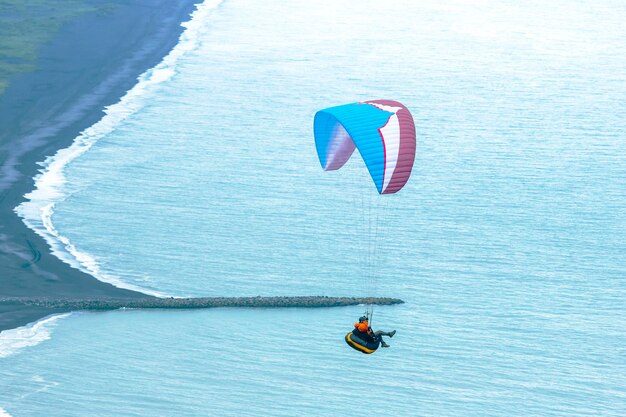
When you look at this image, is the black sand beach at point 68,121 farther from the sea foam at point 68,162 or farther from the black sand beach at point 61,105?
the sea foam at point 68,162

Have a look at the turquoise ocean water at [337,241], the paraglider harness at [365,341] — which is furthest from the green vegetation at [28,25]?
the paraglider harness at [365,341]

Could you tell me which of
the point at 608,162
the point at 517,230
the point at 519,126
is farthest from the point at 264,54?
the point at 517,230

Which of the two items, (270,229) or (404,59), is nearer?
(270,229)

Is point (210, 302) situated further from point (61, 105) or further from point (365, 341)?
point (61, 105)

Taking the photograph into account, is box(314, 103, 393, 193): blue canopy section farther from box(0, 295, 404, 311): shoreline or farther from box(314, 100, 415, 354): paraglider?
box(0, 295, 404, 311): shoreline

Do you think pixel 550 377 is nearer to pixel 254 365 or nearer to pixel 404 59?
pixel 254 365

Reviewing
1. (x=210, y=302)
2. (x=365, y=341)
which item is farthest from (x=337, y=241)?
(x=365, y=341)
